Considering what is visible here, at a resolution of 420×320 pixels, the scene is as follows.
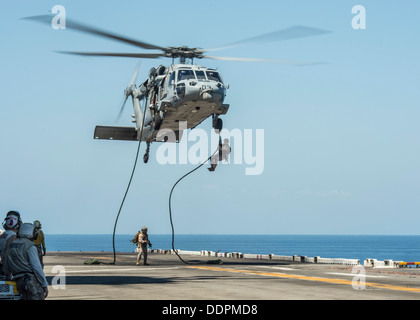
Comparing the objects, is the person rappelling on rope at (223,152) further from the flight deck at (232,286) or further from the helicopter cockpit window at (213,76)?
the flight deck at (232,286)

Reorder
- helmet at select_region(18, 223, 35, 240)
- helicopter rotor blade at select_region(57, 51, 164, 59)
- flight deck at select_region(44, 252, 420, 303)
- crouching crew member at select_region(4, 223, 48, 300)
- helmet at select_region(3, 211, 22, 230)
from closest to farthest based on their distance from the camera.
A: crouching crew member at select_region(4, 223, 48, 300) → helmet at select_region(18, 223, 35, 240) → helmet at select_region(3, 211, 22, 230) → flight deck at select_region(44, 252, 420, 303) → helicopter rotor blade at select_region(57, 51, 164, 59)

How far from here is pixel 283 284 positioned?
19.5 m

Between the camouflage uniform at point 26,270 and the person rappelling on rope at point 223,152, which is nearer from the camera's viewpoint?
the camouflage uniform at point 26,270

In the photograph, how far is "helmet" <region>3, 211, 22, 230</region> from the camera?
35.0ft

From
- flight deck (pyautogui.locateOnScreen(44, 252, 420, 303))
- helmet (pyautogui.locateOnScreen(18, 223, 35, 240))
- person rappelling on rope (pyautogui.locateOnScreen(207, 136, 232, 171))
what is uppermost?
person rappelling on rope (pyautogui.locateOnScreen(207, 136, 232, 171))

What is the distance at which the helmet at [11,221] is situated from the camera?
420 inches

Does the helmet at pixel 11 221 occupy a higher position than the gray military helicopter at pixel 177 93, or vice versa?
the gray military helicopter at pixel 177 93

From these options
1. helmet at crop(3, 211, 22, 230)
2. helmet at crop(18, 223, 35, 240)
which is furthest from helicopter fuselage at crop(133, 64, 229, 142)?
helmet at crop(18, 223, 35, 240)

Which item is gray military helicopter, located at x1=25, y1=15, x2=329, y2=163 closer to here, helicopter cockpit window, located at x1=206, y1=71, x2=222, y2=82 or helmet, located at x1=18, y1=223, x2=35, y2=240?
helicopter cockpit window, located at x1=206, y1=71, x2=222, y2=82

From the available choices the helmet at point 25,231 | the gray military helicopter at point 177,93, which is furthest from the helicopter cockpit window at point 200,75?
the helmet at point 25,231

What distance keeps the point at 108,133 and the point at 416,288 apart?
20342mm
